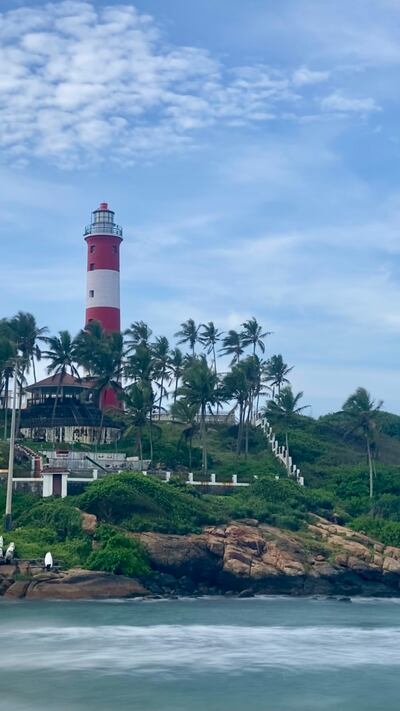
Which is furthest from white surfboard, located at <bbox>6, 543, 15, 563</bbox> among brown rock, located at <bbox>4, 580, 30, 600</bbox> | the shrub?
the shrub

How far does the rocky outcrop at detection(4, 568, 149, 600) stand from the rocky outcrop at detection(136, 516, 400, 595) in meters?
2.46

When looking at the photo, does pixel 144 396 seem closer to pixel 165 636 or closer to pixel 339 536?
pixel 339 536

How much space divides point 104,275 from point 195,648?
52.0m

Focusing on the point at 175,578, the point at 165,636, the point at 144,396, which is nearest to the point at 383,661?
the point at 165,636

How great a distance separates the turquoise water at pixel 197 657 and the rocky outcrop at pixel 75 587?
63.5 inches

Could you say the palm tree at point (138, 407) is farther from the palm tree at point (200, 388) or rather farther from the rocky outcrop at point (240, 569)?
the rocky outcrop at point (240, 569)

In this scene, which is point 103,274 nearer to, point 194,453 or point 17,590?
point 194,453

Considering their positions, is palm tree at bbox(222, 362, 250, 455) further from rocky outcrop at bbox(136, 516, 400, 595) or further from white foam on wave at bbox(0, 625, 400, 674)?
white foam on wave at bbox(0, 625, 400, 674)

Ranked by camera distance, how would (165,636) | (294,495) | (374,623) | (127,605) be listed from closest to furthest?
(165,636)
(374,623)
(127,605)
(294,495)

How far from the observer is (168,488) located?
54.4 metres

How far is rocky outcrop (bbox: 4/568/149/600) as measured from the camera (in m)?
44.0

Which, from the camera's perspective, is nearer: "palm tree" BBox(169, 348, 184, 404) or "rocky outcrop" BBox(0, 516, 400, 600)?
"rocky outcrop" BBox(0, 516, 400, 600)

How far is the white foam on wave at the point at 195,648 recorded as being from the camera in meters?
30.3

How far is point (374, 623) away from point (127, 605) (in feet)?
36.6
